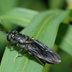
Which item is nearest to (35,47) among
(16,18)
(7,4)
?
(16,18)

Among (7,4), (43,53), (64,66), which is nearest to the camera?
(43,53)

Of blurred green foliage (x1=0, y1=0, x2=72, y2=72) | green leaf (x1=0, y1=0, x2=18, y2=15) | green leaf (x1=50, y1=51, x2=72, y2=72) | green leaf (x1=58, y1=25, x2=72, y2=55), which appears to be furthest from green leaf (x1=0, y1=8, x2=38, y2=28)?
green leaf (x1=50, y1=51, x2=72, y2=72)

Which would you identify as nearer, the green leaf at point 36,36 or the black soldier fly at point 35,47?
the green leaf at point 36,36

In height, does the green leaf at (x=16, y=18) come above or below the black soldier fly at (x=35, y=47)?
above

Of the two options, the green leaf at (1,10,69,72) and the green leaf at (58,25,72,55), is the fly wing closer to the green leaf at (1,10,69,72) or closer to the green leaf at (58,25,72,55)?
the green leaf at (1,10,69,72)

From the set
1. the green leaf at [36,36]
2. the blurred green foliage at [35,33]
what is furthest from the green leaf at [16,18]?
the green leaf at [36,36]

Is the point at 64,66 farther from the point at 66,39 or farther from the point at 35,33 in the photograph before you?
the point at 35,33

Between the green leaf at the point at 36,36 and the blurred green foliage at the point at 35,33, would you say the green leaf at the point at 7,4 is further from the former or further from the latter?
the green leaf at the point at 36,36
